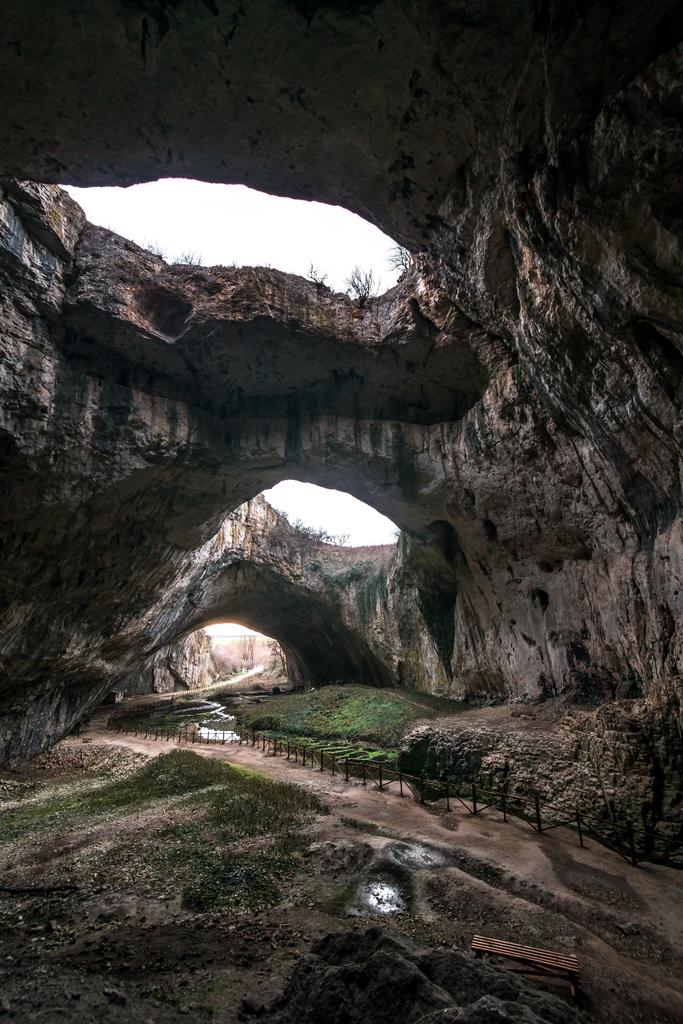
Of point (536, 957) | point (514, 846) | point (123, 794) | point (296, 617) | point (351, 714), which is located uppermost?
point (296, 617)

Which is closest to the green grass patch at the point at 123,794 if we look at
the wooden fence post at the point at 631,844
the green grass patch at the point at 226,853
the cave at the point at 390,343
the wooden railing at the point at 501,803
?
the green grass patch at the point at 226,853

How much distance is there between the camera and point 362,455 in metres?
15.4

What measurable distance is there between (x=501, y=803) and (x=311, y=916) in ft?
20.8

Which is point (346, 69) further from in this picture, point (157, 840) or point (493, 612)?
point (493, 612)

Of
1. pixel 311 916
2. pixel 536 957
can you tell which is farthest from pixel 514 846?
pixel 311 916

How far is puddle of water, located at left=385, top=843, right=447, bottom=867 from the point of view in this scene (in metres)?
7.70

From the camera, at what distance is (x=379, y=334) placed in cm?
1324

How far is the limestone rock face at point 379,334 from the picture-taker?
→ 18.0 feet

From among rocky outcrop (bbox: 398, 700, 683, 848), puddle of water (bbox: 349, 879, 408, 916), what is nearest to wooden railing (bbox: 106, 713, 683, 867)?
rocky outcrop (bbox: 398, 700, 683, 848)

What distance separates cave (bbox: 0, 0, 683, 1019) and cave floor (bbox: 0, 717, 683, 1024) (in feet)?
8.97

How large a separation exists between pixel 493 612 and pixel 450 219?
44.2ft

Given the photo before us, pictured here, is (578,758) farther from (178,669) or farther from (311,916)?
(178,669)

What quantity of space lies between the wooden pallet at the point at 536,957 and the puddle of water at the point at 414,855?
255cm

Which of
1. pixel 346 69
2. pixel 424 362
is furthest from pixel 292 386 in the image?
pixel 346 69
